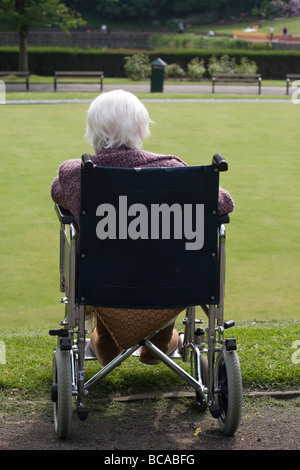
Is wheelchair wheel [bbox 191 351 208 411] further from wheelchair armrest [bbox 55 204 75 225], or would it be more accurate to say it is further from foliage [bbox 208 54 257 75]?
foliage [bbox 208 54 257 75]

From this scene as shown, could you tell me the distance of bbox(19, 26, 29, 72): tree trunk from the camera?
121 feet

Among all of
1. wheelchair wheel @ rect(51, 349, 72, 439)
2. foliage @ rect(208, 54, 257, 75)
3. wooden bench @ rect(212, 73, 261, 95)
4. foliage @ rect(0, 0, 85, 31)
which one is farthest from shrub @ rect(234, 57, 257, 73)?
wheelchair wheel @ rect(51, 349, 72, 439)

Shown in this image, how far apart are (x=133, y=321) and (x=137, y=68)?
33.2m

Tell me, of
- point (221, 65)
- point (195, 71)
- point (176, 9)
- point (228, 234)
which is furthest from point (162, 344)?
point (176, 9)

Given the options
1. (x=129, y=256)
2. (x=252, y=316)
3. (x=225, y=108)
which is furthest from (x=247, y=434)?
(x=225, y=108)

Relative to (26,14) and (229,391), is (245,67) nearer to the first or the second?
(26,14)

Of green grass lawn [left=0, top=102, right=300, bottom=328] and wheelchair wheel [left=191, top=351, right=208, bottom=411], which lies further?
green grass lawn [left=0, top=102, right=300, bottom=328]

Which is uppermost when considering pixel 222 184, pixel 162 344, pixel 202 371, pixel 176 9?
pixel 176 9

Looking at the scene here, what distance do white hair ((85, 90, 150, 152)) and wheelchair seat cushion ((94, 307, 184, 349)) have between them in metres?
0.82

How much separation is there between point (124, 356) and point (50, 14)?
3476 cm

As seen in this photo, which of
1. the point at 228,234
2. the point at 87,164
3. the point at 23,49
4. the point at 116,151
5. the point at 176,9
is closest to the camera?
the point at 87,164

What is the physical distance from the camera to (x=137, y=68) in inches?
1426

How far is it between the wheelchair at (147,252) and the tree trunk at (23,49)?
1358 inches

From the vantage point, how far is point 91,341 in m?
4.45
